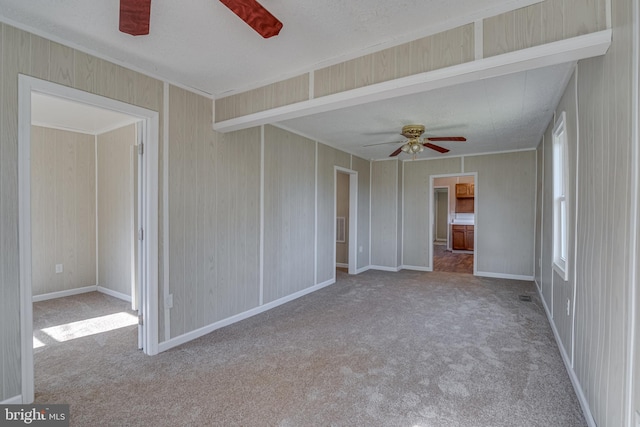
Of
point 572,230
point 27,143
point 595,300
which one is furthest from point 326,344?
point 27,143

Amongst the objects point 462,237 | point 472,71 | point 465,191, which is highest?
point 472,71

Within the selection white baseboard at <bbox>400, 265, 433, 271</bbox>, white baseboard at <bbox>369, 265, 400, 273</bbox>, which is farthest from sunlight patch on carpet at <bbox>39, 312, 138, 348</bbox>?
white baseboard at <bbox>400, 265, 433, 271</bbox>

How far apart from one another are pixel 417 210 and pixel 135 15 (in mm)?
6021

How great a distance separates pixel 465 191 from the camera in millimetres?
9938

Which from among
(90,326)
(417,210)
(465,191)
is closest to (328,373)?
(90,326)

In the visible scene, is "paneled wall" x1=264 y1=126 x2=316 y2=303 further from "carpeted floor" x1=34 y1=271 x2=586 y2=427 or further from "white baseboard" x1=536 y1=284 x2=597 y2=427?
"white baseboard" x1=536 y1=284 x2=597 y2=427

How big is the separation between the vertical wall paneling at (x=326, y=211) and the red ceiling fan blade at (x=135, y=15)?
3.41 m

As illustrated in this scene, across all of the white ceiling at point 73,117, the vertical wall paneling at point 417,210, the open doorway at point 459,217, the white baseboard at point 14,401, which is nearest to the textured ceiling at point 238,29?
the white ceiling at point 73,117

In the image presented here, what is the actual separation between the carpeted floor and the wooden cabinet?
588 cm

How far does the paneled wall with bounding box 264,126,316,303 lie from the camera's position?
3.98 m

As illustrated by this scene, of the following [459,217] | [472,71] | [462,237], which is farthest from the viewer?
[459,217]

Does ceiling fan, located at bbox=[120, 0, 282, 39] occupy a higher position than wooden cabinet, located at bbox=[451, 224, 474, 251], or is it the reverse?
ceiling fan, located at bbox=[120, 0, 282, 39]

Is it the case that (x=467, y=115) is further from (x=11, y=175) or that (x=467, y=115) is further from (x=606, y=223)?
(x=11, y=175)

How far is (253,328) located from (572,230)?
3047mm
